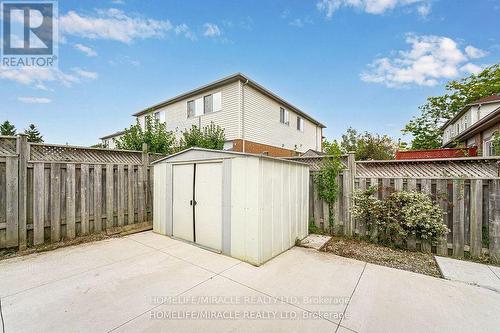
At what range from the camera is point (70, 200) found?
5.11 metres

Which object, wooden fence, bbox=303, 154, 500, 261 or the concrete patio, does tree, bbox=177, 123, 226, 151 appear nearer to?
the concrete patio

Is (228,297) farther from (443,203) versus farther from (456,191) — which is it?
(456,191)

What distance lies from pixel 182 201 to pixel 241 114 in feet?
25.0

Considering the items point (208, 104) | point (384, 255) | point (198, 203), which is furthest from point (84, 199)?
point (208, 104)

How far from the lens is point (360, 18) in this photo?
775 centimetres

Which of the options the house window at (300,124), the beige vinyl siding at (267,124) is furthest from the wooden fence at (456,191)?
the house window at (300,124)

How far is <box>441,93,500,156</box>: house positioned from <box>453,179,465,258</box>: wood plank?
17.0 feet

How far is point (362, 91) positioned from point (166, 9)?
1152 cm

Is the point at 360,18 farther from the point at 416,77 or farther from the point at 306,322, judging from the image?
the point at 306,322

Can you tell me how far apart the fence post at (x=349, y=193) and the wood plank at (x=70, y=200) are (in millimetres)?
7005

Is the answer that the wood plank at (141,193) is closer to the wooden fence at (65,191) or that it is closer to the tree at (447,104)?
the wooden fence at (65,191)

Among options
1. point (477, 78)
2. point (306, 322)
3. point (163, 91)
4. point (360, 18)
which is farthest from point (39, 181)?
point (477, 78)

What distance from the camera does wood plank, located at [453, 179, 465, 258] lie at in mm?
4184

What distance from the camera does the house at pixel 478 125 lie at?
865cm
